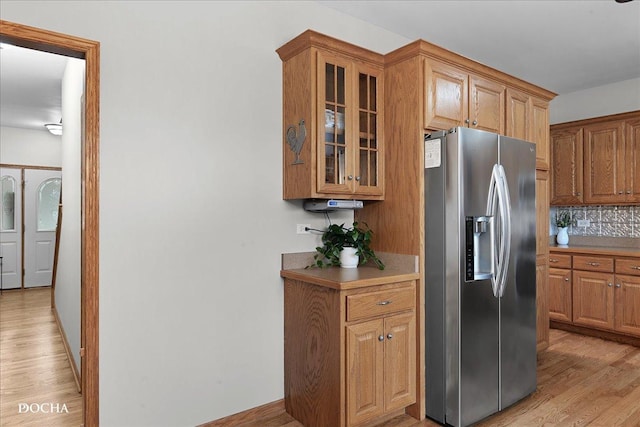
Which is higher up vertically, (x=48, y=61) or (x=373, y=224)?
(x=48, y=61)

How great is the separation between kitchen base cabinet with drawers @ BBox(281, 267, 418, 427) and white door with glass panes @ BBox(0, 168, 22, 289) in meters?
6.61

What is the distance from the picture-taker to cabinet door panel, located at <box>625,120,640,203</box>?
14.0ft

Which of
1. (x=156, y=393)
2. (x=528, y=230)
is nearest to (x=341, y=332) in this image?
(x=156, y=393)

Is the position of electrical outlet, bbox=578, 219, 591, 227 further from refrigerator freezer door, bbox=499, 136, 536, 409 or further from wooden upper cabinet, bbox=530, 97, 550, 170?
refrigerator freezer door, bbox=499, 136, 536, 409

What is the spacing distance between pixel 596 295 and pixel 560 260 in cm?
46

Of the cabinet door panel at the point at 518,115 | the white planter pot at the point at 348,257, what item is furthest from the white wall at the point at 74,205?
the cabinet door panel at the point at 518,115

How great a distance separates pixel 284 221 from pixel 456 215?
1101 millimetres

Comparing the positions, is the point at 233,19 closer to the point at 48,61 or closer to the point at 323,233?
the point at 323,233

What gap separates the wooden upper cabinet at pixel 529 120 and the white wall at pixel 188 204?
1.75m

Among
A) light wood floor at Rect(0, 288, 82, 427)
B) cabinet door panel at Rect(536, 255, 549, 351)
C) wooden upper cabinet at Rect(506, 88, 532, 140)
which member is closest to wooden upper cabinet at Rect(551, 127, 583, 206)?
cabinet door panel at Rect(536, 255, 549, 351)

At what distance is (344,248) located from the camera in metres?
2.88

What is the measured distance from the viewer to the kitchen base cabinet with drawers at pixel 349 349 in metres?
2.31

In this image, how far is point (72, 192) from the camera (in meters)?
3.60

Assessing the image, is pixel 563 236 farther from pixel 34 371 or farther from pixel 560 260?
pixel 34 371
